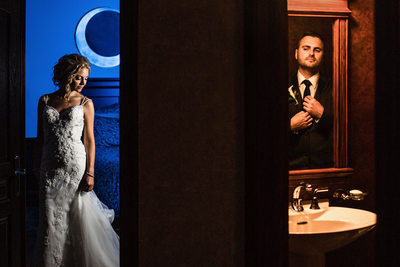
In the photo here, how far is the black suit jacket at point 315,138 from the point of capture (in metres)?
2.46

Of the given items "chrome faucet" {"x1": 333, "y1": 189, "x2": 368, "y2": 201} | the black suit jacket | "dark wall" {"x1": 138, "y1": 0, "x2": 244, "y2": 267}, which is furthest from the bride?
"dark wall" {"x1": 138, "y1": 0, "x2": 244, "y2": 267}

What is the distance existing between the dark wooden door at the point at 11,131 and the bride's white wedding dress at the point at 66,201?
0.39 metres

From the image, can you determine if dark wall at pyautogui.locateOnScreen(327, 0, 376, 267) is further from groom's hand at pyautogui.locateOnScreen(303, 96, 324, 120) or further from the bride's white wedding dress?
the bride's white wedding dress

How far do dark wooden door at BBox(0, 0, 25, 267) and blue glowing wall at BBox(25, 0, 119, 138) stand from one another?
2147 millimetres

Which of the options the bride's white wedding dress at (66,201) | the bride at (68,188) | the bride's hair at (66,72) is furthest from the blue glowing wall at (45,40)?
the bride's white wedding dress at (66,201)

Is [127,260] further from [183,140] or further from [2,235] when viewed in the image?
[2,235]

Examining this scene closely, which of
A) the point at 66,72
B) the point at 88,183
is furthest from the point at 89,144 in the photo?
the point at 66,72

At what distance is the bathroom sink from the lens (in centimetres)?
185

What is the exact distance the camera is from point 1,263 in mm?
2773

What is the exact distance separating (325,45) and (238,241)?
1.58 meters

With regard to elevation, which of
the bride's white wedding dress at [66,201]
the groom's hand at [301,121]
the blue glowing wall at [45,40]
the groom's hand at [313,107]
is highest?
the blue glowing wall at [45,40]

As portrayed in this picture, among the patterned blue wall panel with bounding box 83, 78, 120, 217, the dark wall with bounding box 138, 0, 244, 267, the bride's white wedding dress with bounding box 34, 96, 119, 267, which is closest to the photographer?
the dark wall with bounding box 138, 0, 244, 267

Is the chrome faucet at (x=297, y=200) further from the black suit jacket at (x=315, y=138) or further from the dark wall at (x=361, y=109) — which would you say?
the dark wall at (x=361, y=109)

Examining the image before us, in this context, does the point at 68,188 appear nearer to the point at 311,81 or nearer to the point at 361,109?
the point at 311,81
